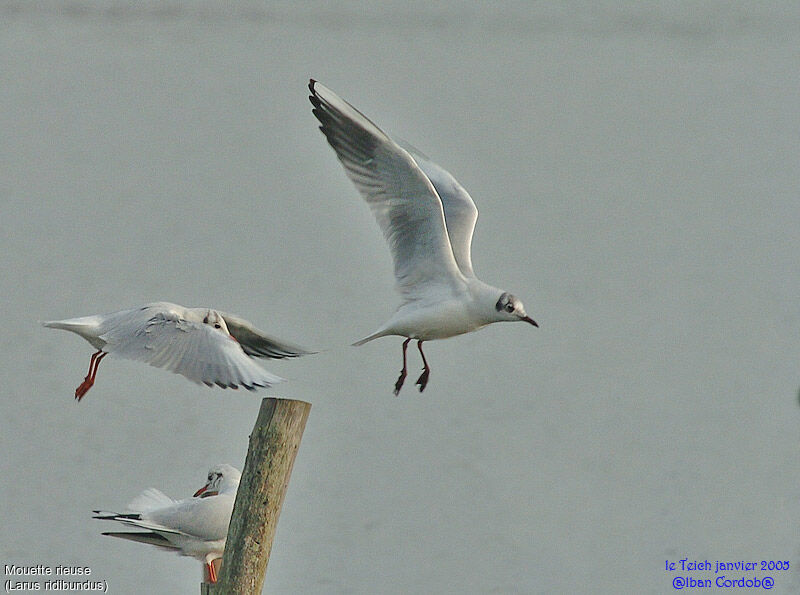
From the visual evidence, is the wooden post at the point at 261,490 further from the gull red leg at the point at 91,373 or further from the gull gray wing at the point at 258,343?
the gull red leg at the point at 91,373

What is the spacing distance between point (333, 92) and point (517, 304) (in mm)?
1179

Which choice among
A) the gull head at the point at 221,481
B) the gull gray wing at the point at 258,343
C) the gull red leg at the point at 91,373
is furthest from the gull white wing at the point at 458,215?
the gull red leg at the point at 91,373

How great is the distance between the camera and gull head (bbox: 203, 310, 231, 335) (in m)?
5.31

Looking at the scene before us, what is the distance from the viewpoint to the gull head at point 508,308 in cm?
552

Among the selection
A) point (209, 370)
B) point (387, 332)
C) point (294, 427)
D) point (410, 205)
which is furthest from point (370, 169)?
point (294, 427)

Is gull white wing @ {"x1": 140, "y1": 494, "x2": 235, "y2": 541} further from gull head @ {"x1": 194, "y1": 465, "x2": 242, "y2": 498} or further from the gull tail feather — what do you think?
the gull tail feather

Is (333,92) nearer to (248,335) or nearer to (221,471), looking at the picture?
(248,335)

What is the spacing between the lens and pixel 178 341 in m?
5.11

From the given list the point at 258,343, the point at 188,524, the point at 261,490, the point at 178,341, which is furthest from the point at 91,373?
the point at 261,490

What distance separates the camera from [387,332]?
5.67 m

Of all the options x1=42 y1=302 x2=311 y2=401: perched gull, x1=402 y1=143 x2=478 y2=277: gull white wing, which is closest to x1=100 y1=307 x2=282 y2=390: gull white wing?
x1=42 y1=302 x2=311 y2=401: perched gull

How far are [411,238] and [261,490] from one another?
5.50ft

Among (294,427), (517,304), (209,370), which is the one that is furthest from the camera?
(517,304)

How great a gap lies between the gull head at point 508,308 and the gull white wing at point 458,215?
0.29m
